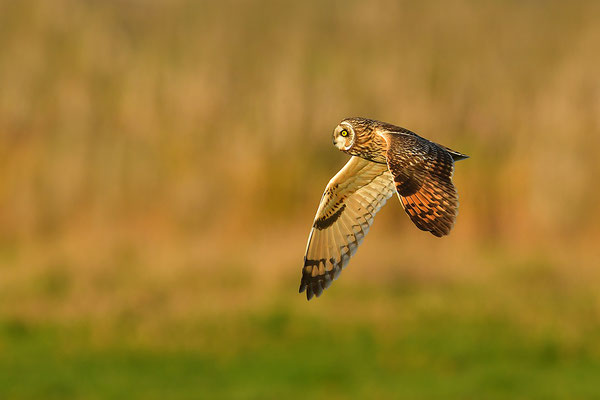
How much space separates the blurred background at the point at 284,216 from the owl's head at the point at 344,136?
8979 mm

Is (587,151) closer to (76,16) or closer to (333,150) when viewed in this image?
(333,150)

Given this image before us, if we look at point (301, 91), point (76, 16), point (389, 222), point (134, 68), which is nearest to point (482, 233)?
point (389, 222)

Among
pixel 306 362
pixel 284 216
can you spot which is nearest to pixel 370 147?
pixel 284 216

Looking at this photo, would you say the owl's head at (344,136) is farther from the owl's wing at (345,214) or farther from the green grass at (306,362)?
the green grass at (306,362)

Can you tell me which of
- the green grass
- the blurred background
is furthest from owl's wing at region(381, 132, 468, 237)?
the green grass

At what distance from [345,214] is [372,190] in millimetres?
129

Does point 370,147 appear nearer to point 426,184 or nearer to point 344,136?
point 344,136

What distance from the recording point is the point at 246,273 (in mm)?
14547

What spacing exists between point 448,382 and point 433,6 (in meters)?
4.92

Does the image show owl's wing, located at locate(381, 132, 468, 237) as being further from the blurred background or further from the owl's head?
the blurred background

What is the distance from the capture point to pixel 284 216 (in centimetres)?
1325

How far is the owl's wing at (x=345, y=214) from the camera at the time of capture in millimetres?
3717

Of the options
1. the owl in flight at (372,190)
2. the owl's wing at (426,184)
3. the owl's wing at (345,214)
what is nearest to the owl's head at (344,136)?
the owl in flight at (372,190)

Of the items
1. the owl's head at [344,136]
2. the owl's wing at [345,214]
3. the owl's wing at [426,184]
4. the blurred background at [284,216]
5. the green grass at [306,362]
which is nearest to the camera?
the owl's wing at [426,184]
